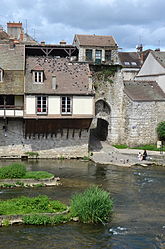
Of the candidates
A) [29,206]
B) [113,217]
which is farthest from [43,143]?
Answer: [113,217]

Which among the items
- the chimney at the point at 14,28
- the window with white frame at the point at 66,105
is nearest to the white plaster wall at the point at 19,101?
the window with white frame at the point at 66,105

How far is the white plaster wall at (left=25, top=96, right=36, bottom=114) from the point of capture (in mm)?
30547

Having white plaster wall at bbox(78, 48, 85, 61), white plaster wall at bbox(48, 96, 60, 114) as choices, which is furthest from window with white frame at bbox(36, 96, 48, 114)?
white plaster wall at bbox(78, 48, 85, 61)

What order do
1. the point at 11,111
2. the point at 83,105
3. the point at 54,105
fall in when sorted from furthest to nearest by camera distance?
the point at 83,105 < the point at 54,105 < the point at 11,111

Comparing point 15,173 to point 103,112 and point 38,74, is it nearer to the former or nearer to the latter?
point 38,74

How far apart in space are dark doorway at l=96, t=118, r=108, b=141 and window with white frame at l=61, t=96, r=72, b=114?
8.65 m

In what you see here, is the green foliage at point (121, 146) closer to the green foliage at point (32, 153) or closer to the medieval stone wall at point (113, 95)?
the medieval stone wall at point (113, 95)

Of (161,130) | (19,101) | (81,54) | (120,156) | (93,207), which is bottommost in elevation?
(93,207)

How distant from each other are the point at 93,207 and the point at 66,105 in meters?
16.1

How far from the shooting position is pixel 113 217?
17500 mm

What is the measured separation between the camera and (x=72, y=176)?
2650 cm

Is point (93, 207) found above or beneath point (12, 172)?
beneath

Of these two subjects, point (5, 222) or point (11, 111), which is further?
point (11, 111)


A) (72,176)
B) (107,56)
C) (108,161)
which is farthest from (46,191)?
(107,56)
